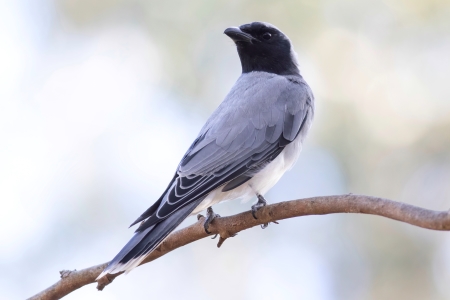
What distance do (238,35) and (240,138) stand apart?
1364mm

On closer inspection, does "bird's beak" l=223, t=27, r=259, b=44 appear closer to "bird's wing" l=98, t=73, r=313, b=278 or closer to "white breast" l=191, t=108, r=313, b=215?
"bird's wing" l=98, t=73, r=313, b=278

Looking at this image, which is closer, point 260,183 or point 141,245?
point 141,245

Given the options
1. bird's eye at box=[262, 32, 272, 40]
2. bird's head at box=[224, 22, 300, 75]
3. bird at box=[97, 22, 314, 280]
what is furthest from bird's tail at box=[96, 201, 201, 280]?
bird's eye at box=[262, 32, 272, 40]

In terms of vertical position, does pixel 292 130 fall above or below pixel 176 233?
above

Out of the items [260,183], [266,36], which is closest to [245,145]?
[260,183]

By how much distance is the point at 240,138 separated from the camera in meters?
5.47

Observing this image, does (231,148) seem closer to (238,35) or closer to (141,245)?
(141,245)

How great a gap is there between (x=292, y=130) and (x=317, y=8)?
3206mm

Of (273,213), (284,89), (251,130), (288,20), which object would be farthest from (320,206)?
(288,20)

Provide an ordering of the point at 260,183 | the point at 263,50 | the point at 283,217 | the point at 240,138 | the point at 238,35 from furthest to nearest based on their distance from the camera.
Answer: the point at 263,50 < the point at 238,35 < the point at 240,138 < the point at 260,183 < the point at 283,217

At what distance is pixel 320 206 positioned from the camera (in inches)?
151

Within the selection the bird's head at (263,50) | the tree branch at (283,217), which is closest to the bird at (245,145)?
the bird's head at (263,50)

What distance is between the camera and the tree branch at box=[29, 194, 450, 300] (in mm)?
3213

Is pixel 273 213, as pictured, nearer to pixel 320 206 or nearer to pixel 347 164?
pixel 320 206
